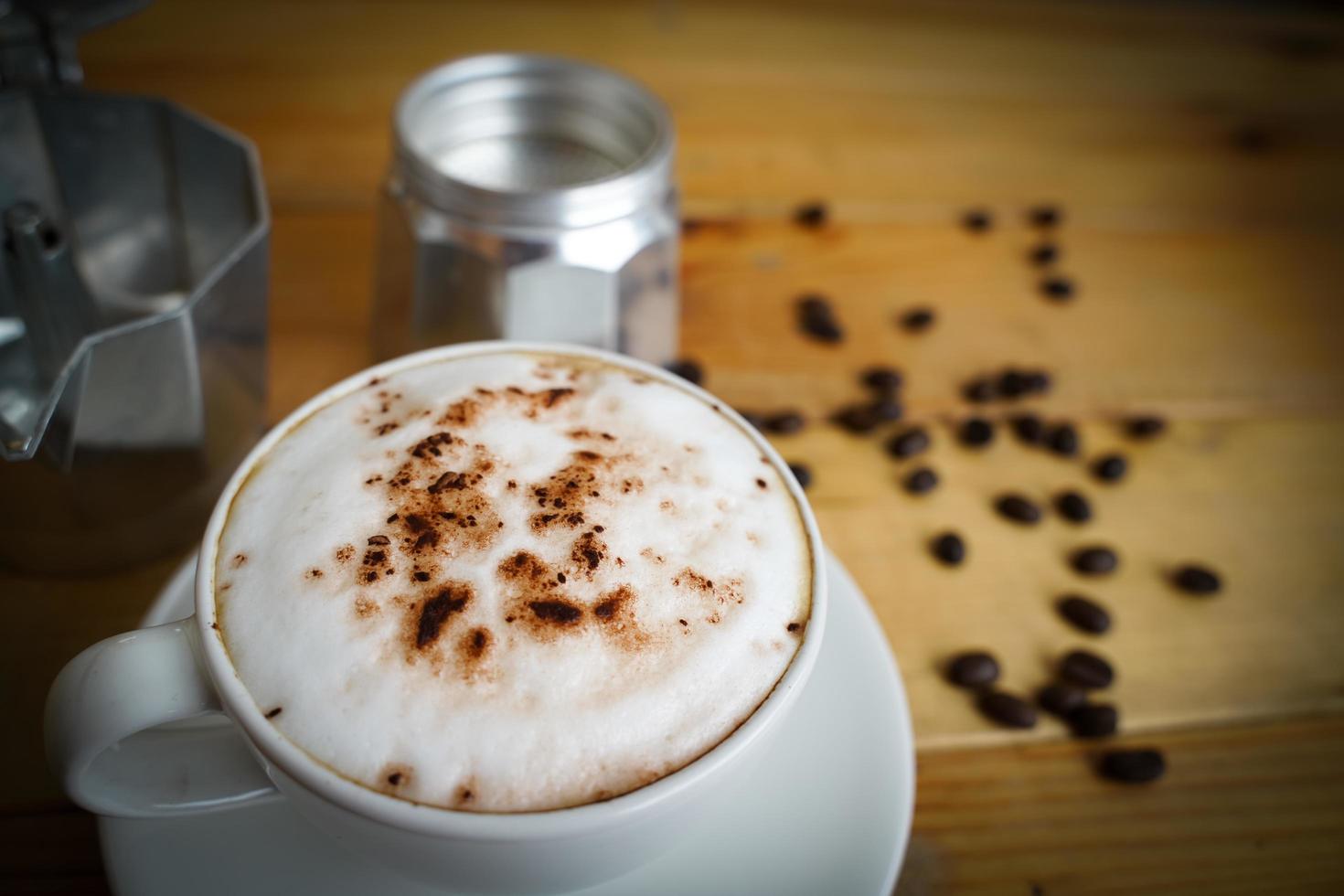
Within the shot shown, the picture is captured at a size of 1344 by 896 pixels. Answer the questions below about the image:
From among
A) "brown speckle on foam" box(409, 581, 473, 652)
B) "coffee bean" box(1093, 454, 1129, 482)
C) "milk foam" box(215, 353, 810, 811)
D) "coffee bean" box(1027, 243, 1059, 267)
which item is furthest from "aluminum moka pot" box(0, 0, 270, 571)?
"coffee bean" box(1027, 243, 1059, 267)

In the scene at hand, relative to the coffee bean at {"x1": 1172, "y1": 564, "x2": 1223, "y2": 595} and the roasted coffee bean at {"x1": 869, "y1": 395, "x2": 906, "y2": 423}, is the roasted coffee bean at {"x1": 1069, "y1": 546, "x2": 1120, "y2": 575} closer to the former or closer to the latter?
the coffee bean at {"x1": 1172, "y1": 564, "x2": 1223, "y2": 595}

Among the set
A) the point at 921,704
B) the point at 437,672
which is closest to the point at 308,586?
the point at 437,672

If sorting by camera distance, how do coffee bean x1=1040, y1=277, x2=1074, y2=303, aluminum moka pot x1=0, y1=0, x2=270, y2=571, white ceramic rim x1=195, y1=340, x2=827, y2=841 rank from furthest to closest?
coffee bean x1=1040, y1=277, x2=1074, y2=303 < aluminum moka pot x1=0, y1=0, x2=270, y2=571 < white ceramic rim x1=195, y1=340, x2=827, y2=841

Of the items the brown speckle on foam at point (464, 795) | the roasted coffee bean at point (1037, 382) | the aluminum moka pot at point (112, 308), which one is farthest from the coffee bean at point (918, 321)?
the brown speckle on foam at point (464, 795)

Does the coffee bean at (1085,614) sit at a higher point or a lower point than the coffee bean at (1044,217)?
lower

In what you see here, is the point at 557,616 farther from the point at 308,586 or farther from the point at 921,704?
the point at 921,704

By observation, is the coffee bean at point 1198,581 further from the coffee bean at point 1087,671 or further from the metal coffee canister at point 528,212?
the metal coffee canister at point 528,212

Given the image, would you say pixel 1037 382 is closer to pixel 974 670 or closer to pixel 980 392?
pixel 980 392
